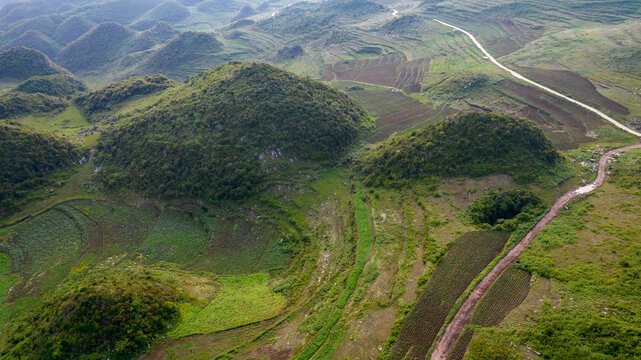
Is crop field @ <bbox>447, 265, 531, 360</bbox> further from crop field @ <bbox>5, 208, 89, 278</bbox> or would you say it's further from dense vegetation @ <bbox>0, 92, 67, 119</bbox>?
dense vegetation @ <bbox>0, 92, 67, 119</bbox>

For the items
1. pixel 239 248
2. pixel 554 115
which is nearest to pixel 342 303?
pixel 239 248

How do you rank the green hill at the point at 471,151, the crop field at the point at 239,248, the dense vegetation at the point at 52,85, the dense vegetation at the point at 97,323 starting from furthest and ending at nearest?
the dense vegetation at the point at 52,85
the green hill at the point at 471,151
the crop field at the point at 239,248
the dense vegetation at the point at 97,323

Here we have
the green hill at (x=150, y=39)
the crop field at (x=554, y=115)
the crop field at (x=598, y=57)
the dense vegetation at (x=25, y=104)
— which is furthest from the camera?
the green hill at (x=150, y=39)

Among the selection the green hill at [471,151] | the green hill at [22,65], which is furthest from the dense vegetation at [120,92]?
the green hill at [471,151]

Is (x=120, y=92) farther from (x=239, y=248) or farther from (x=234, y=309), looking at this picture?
(x=234, y=309)

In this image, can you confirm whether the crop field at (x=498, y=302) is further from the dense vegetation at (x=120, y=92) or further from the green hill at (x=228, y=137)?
the dense vegetation at (x=120, y=92)

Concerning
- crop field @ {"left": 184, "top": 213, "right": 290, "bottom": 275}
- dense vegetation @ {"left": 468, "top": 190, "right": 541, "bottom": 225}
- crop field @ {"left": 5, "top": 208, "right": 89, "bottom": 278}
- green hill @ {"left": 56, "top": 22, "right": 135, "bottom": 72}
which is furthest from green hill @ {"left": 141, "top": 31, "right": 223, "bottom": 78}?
dense vegetation @ {"left": 468, "top": 190, "right": 541, "bottom": 225}

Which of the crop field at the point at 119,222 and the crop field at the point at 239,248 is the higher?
the crop field at the point at 119,222

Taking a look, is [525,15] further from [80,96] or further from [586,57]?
[80,96]

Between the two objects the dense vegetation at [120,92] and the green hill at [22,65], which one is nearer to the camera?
the dense vegetation at [120,92]

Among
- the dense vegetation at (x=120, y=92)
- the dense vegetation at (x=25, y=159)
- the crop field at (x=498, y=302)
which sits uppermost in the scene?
the dense vegetation at (x=120, y=92)
